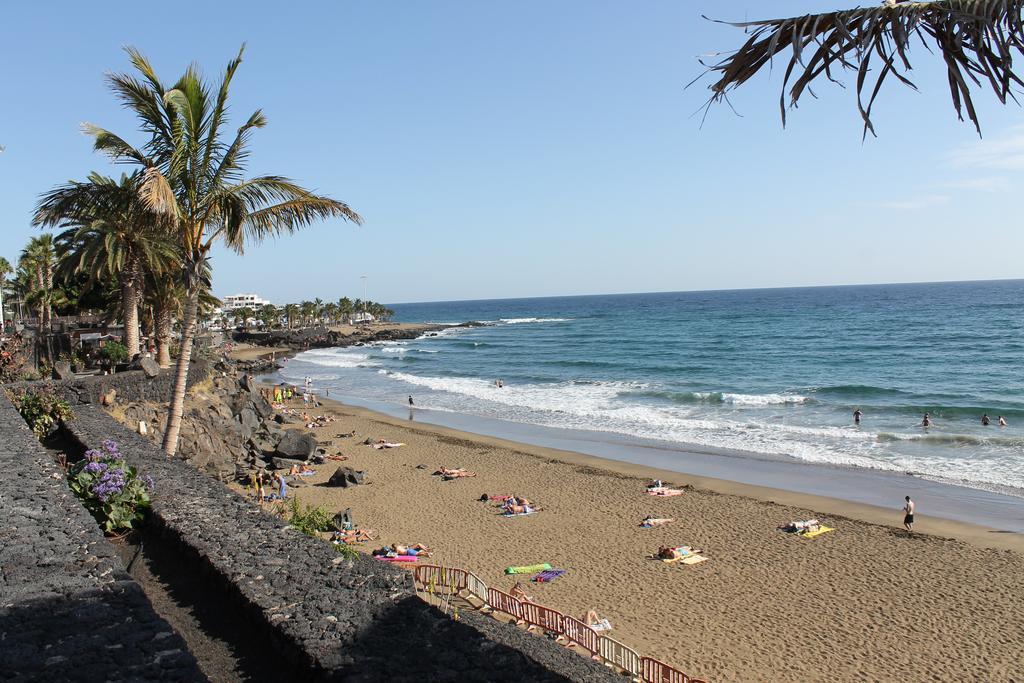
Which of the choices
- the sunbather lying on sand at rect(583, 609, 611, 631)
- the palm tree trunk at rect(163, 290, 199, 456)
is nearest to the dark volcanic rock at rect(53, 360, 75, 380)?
the palm tree trunk at rect(163, 290, 199, 456)

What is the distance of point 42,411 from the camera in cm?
1364

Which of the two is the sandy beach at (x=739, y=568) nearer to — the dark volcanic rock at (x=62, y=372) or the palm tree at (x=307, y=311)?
the dark volcanic rock at (x=62, y=372)

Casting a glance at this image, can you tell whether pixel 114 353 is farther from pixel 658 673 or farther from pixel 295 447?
pixel 658 673

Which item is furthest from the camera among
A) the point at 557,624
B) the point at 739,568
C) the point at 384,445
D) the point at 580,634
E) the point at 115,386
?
the point at 384,445

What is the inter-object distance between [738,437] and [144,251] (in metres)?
21.7

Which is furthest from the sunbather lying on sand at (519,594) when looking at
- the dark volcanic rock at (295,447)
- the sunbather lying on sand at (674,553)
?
the dark volcanic rock at (295,447)

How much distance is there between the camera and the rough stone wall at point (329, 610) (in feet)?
15.8

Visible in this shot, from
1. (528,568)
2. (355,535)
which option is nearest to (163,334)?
(355,535)

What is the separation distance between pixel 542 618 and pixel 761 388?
3155 cm

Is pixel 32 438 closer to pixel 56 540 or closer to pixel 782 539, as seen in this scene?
pixel 56 540

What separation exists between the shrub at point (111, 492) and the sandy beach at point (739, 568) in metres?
6.96

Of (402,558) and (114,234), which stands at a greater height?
(114,234)

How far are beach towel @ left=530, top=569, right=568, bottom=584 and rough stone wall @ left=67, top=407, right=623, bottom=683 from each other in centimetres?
468

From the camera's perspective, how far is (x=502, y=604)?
437 inches
